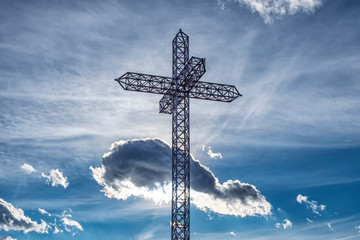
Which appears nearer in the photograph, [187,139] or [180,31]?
[187,139]

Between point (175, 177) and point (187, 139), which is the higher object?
point (187, 139)

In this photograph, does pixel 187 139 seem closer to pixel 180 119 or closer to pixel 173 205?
pixel 180 119

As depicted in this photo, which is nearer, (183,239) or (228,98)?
(183,239)

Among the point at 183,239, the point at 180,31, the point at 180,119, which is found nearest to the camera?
the point at 183,239

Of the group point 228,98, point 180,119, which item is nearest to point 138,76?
point 180,119

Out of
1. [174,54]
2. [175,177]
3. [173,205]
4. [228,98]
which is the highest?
[174,54]

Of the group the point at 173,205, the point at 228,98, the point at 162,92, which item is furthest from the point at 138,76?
the point at 173,205

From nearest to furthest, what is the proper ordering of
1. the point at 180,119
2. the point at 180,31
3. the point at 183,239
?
the point at 183,239, the point at 180,119, the point at 180,31

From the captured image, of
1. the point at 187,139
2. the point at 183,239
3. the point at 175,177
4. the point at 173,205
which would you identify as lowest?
the point at 183,239

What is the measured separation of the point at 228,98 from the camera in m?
54.2

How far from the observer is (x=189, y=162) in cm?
4991

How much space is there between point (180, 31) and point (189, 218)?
22.8 metres

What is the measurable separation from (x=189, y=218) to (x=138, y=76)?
Result: 1734 centimetres

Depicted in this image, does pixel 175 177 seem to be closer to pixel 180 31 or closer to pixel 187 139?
pixel 187 139
